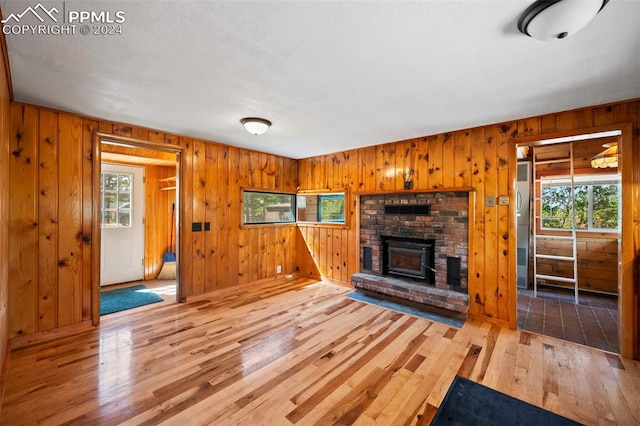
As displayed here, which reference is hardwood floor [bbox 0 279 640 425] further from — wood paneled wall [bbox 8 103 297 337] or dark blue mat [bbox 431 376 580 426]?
wood paneled wall [bbox 8 103 297 337]

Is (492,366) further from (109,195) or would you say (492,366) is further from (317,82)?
(109,195)

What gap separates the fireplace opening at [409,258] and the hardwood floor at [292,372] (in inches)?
30.7

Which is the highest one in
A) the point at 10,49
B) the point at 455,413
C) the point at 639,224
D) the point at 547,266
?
the point at 10,49

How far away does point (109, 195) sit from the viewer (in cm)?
477

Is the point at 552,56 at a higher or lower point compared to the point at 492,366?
higher

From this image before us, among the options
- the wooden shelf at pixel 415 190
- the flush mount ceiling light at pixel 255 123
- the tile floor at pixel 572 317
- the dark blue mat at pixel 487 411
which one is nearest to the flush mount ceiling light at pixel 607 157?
the wooden shelf at pixel 415 190

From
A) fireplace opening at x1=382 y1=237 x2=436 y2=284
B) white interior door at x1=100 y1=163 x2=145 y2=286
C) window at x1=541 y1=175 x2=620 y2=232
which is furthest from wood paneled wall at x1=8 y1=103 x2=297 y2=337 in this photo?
window at x1=541 y1=175 x2=620 y2=232

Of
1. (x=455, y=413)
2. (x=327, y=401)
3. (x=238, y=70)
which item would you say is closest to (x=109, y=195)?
(x=238, y=70)

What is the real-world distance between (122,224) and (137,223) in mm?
226

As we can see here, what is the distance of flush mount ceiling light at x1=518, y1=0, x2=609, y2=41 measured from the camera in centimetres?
128

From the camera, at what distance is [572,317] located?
335cm

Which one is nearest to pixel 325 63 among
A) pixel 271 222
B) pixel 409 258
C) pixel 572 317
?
pixel 409 258

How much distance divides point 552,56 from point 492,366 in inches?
95.0

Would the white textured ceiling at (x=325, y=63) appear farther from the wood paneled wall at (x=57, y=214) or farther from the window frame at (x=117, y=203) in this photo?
the window frame at (x=117, y=203)
